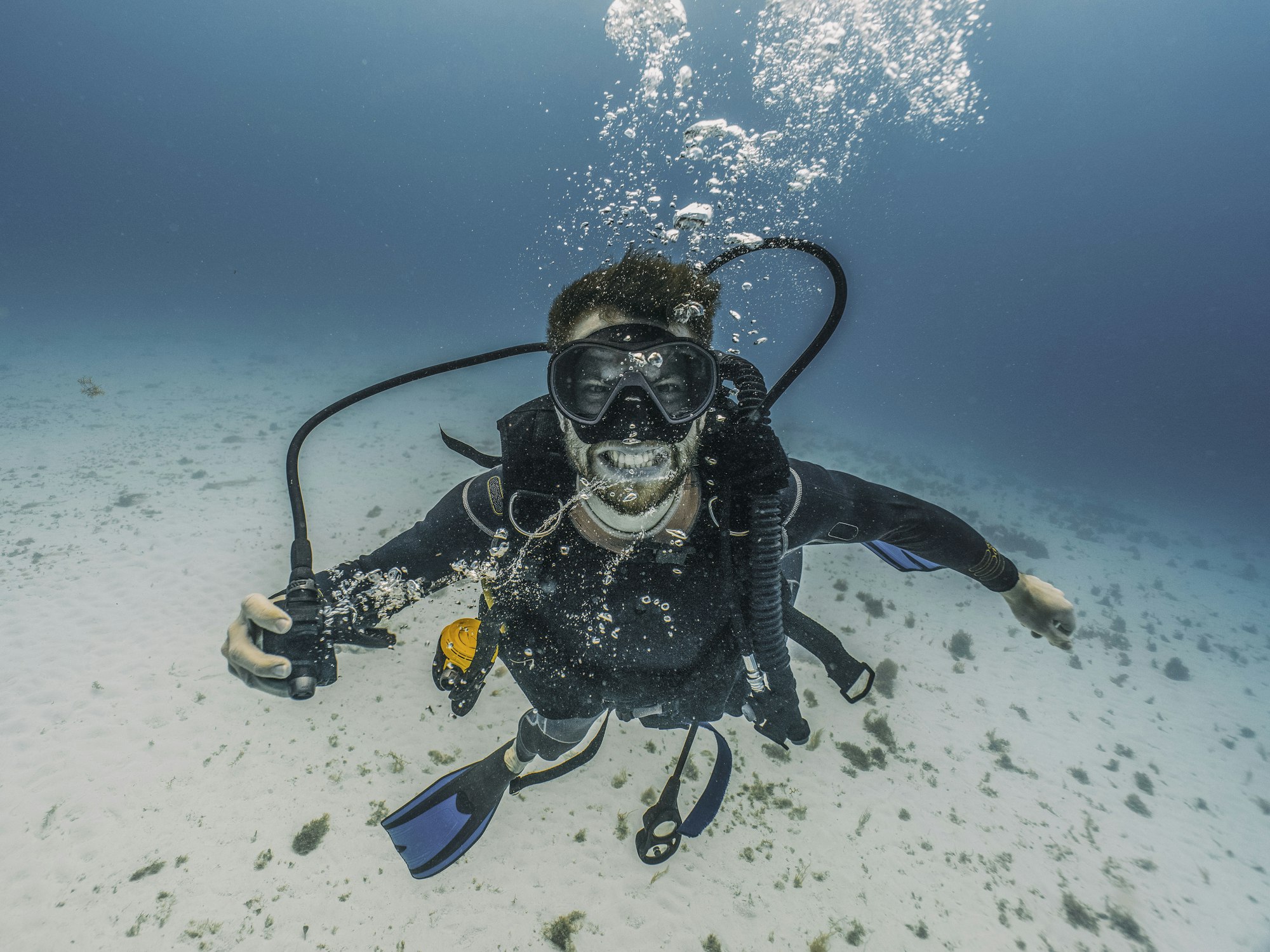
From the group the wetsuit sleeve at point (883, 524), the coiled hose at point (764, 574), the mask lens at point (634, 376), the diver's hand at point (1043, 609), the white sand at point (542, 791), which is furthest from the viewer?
the white sand at point (542, 791)

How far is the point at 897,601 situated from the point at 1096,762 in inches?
134

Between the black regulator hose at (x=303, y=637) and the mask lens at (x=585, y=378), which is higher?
the mask lens at (x=585, y=378)

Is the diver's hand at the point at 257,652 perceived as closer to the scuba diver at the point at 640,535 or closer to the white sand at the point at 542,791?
the scuba diver at the point at 640,535

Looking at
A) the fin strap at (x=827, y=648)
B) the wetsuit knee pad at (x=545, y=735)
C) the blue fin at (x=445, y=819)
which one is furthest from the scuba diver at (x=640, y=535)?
the blue fin at (x=445, y=819)

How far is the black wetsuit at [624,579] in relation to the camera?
2.66 m

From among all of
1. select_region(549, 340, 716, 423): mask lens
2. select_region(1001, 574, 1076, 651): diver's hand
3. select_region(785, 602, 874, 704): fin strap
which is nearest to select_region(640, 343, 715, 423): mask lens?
select_region(549, 340, 716, 423): mask lens

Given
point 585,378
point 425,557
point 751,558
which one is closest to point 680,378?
point 585,378

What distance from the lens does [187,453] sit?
13211 millimetres

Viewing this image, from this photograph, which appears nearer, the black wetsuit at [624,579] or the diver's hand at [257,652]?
the diver's hand at [257,652]

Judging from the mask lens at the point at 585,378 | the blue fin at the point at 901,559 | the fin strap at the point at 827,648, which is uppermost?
the mask lens at the point at 585,378

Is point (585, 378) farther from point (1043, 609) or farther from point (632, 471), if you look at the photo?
point (1043, 609)

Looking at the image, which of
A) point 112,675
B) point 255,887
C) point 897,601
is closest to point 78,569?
point 112,675

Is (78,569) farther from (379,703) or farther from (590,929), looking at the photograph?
(590,929)

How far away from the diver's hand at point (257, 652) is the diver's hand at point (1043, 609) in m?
4.00
